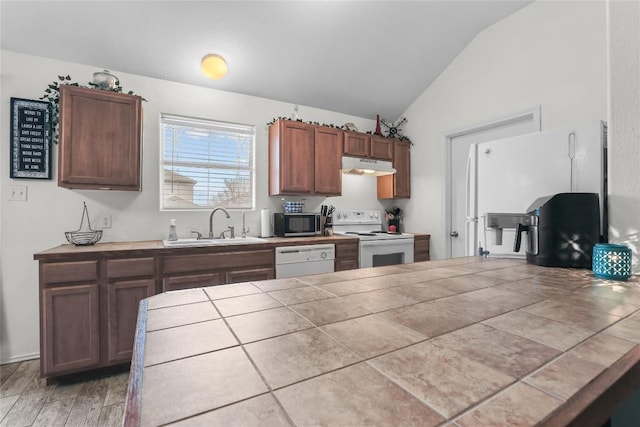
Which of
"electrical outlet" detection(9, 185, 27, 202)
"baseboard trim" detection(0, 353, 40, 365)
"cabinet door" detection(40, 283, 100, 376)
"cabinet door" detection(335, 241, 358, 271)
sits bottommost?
"baseboard trim" detection(0, 353, 40, 365)

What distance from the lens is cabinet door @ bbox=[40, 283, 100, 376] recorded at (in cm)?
204

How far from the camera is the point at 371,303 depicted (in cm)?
84

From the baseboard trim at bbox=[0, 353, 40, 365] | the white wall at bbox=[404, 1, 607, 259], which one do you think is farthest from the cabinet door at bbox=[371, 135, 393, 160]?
the baseboard trim at bbox=[0, 353, 40, 365]

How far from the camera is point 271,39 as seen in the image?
274 centimetres

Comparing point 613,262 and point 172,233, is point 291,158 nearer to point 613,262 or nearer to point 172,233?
point 172,233

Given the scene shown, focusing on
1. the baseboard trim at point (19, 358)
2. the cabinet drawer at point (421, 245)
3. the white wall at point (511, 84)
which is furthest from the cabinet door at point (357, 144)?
the baseboard trim at point (19, 358)

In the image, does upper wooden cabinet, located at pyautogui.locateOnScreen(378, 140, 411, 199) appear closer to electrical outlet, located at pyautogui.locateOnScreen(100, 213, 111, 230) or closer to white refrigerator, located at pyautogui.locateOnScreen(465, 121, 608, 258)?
white refrigerator, located at pyautogui.locateOnScreen(465, 121, 608, 258)

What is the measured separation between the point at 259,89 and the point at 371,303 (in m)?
2.99

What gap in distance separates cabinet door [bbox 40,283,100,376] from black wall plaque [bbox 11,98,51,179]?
106 cm

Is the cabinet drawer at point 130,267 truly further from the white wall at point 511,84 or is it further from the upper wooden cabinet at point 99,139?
the white wall at point 511,84

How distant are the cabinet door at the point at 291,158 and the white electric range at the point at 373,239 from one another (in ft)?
2.52

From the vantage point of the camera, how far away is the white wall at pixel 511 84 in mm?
2363

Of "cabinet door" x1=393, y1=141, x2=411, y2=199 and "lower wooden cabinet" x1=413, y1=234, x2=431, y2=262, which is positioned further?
"cabinet door" x1=393, y1=141, x2=411, y2=199

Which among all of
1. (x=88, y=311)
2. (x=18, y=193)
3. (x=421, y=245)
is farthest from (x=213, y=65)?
(x=421, y=245)
